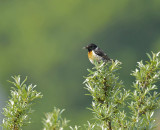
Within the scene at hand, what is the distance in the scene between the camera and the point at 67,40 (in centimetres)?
5066

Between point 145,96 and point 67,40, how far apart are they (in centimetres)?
4815

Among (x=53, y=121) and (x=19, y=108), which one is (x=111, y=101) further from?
(x=53, y=121)

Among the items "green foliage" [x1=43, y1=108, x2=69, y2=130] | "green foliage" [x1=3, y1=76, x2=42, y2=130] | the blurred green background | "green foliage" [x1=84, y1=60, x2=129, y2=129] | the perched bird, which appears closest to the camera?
"green foliage" [x1=43, y1=108, x2=69, y2=130]

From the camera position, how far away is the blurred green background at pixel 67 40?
43.5 meters

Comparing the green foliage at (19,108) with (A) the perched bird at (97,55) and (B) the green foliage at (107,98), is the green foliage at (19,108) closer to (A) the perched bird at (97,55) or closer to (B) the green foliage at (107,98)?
(B) the green foliage at (107,98)

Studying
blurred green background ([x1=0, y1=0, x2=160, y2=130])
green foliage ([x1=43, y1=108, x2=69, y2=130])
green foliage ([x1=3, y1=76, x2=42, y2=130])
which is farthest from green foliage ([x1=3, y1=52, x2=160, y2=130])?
blurred green background ([x1=0, y1=0, x2=160, y2=130])

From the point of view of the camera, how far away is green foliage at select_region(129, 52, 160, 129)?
255cm

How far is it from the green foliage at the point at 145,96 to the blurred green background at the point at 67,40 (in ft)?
116

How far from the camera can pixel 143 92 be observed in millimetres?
2646

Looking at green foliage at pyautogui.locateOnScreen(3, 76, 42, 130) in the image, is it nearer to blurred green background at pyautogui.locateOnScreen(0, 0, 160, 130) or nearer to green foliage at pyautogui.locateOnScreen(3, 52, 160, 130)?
green foliage at pyautogui.locateOnScreen(3, 52, 160, 130)

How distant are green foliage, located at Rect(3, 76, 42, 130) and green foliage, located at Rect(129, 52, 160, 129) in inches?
22.1

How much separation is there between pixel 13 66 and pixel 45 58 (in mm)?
3733

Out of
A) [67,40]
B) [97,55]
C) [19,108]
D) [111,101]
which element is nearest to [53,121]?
[19,108]

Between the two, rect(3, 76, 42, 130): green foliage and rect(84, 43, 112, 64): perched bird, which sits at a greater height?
rect(84, 43, 112, 64): perched bird
